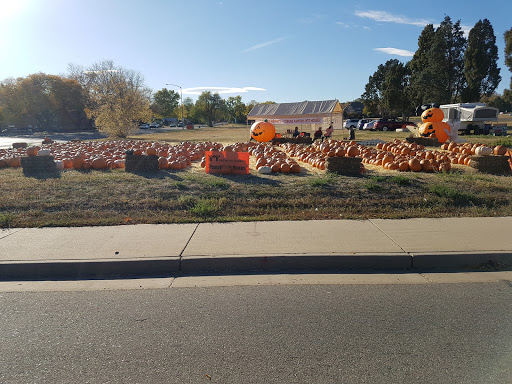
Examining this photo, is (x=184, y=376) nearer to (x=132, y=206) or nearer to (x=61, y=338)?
(x=61, y=338)

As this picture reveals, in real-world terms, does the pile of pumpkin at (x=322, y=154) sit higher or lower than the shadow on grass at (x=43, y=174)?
higher

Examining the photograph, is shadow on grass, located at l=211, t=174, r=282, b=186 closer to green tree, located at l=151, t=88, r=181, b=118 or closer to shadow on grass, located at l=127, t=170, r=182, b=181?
shadow on grass, located at l=127, t=170, r=182, b=181

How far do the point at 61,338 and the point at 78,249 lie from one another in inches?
95.4

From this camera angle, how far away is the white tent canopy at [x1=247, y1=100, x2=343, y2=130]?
98.0ft

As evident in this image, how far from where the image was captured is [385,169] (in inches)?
482

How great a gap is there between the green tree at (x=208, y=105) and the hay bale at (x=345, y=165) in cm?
9312

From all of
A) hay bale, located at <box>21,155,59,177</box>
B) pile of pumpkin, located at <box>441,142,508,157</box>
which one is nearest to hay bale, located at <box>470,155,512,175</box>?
pile of pumpkin, located at <box>441,142,508,157</box>

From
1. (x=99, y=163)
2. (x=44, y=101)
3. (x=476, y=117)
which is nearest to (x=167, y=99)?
(x=44, y=101)

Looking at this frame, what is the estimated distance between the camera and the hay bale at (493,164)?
36.9 feet

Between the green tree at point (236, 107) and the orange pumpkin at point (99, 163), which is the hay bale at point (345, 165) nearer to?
the orange pumpkin at point (99, 163)

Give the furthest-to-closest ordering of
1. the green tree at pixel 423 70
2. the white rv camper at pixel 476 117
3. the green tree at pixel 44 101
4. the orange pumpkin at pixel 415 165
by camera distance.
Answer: the green tree at pixel 44 101 < the green tree at pixel 423 70 < the white rv camper at pixel 476 117 < the orange pumpkin at pixel 415 165

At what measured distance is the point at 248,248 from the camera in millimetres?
5863

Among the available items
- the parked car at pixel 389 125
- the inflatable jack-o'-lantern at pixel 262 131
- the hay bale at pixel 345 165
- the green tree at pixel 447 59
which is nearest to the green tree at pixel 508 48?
the green tree at pixel 447 59

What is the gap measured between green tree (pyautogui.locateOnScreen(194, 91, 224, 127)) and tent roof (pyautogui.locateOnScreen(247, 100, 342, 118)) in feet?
229
